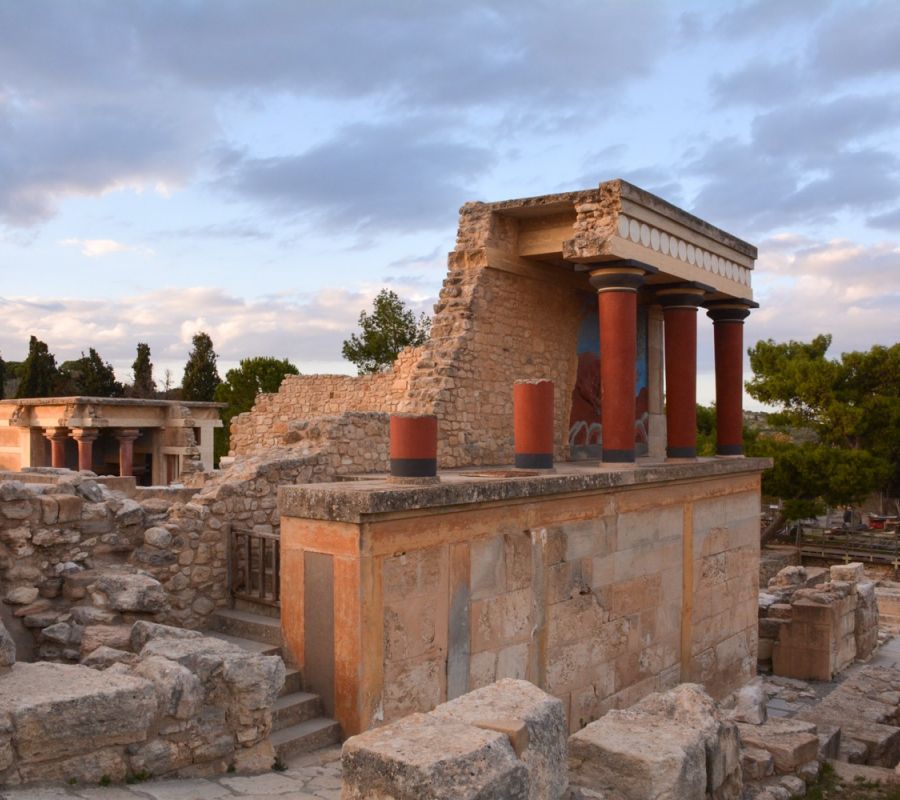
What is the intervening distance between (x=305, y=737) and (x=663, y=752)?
2.32m

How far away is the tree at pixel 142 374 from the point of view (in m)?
38.2

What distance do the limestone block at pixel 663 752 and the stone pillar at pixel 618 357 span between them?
4390mm

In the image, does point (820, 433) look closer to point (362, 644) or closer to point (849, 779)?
point (849, 779)

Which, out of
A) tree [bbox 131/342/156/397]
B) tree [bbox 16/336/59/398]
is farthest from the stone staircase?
tree [bbox 131/342/156/397]

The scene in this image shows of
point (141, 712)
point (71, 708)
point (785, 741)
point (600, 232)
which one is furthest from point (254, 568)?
point (600, 232)

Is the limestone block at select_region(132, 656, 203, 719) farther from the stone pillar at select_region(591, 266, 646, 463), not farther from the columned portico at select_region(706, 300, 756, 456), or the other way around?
the columned portico at select_region(706, 300, 756, 456)

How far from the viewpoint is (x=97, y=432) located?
22984 millimetres

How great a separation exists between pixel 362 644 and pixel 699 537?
252 inches

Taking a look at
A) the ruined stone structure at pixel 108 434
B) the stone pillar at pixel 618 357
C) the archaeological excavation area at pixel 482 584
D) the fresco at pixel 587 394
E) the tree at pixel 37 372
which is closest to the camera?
the archaeological excavation area at pixel 482 584

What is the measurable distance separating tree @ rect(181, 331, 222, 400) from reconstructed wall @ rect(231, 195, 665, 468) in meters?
25.3

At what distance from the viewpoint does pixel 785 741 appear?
8258 mm

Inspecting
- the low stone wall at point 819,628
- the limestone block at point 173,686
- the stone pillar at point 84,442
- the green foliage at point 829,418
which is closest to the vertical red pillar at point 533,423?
the limestone block at point 173,686

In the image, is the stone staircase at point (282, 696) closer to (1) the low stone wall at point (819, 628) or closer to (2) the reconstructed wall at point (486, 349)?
(2) the reconstructed wall at point (486, 349)

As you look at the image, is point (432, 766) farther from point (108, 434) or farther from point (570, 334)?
point (108, 434)
